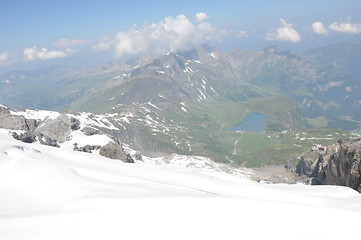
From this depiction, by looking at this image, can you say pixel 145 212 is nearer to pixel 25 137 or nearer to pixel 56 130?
pixel 25 137

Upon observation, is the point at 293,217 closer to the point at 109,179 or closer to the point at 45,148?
the point at 109,179

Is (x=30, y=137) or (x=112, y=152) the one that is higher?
(x=30, y=137)

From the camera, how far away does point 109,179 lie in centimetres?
4141

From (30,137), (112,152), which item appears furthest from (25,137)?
(112,152)

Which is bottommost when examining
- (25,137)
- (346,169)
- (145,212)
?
(145,212)

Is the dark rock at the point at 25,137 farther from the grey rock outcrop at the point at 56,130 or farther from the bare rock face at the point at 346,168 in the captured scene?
the bare rock face at the point at 346,168

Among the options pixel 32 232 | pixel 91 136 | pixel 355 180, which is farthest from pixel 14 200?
pixel 91 136

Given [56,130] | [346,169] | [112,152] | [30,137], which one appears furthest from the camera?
[56,130]

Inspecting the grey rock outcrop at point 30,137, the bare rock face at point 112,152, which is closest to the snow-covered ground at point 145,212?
the grey rock outcrop at point 30,137

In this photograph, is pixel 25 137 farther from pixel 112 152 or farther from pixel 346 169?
pixel 346 169

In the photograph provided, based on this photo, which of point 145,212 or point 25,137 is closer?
point 145,212

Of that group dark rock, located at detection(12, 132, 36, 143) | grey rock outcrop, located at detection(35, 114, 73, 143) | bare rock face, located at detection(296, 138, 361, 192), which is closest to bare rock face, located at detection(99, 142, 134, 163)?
grey rock outcrop, located at detection(35, 114, 73, 143)

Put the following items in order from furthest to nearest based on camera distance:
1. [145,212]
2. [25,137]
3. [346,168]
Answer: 1. [25,137]
2. [346,168]
3. [145,212]

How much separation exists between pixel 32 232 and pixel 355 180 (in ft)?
180
